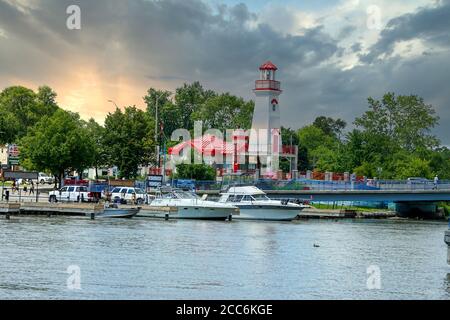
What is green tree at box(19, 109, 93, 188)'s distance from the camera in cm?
11266

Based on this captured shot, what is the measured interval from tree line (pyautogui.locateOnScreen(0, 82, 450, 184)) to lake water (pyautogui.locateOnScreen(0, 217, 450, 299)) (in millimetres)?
43776

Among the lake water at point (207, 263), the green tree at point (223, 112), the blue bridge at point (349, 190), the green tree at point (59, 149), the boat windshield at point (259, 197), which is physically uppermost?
the green tree at point (223, 112)

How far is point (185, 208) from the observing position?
84.5m

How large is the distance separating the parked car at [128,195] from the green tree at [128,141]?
80.9ft

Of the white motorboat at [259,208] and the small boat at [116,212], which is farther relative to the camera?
the white motorboat at [259,208]

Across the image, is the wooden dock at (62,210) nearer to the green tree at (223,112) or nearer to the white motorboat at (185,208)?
the white motorboat at (185,208)

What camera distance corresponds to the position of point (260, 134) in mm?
144375

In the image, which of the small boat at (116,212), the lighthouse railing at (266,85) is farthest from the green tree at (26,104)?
the small boat at (116,212)

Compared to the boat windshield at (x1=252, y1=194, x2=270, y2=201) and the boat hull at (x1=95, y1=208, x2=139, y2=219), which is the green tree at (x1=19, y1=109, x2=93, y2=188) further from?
the boat hull at (x1=95, y1=208, x2=139, y2=219)

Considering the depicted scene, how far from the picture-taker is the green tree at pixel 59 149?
112662 mm

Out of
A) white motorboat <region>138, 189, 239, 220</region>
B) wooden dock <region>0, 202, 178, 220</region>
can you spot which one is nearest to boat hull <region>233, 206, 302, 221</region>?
white motorboat <region>138, 189, 239, 220</region>

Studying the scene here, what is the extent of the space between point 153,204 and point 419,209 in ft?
186
